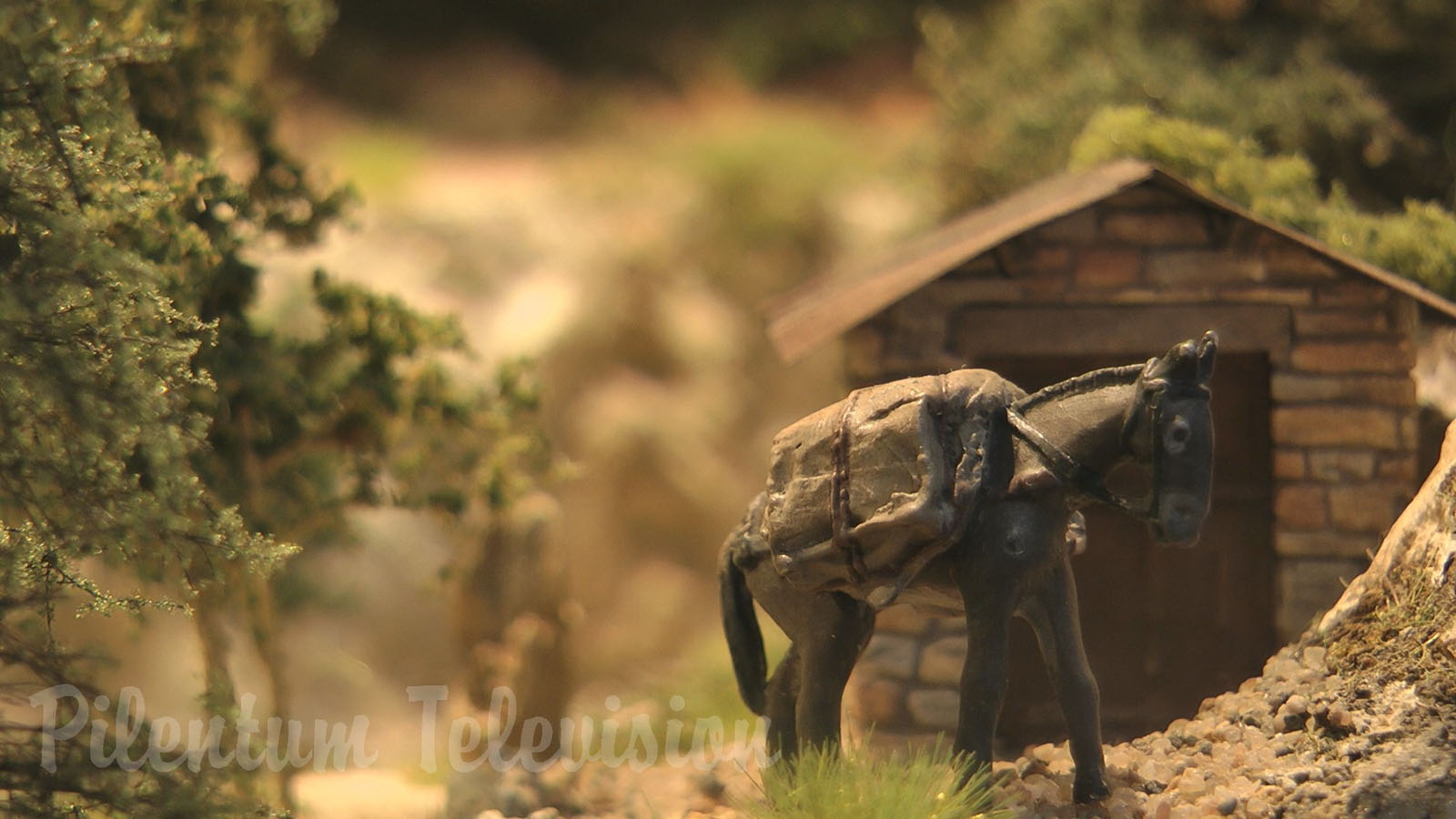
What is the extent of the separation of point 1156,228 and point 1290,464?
1262 millimetres

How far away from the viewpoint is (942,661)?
249 inches

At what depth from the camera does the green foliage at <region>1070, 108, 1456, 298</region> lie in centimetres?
702

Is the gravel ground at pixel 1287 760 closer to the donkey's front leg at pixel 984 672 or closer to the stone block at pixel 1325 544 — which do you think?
the donkey's front leg at pixel 984 672

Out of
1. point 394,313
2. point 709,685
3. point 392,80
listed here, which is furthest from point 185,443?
point 392,80

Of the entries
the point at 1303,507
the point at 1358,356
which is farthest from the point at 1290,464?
the point at 1358,356

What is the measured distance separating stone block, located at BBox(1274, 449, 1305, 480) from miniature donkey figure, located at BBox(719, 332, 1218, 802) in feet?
7.56

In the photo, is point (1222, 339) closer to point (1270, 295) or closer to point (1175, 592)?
point (1270, 295)

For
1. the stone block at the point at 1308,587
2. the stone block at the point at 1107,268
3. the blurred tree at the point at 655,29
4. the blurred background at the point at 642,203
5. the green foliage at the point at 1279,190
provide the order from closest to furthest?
the stone block at the point at 1308,587 < the stone block at the point at 1107,268 < the green foliage at the point at 1279,190 < the blurred background at the point at 642,203 < the blurred tree at the point at 655,29

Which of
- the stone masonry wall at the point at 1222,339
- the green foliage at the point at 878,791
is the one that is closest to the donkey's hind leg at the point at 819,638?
the green foliage at the point at 878,791

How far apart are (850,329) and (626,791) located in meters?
2.45

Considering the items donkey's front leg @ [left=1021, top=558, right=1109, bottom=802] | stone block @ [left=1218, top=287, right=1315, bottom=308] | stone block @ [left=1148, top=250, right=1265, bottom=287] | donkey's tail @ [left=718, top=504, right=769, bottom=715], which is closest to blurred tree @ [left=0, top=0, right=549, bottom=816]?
donkey's tail @ [left=718, top=504, right=769, bottom=715]

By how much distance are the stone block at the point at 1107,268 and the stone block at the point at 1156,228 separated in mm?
67

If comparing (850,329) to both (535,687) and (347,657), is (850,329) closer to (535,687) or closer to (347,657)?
(535,687)

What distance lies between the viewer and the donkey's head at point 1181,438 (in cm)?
400
